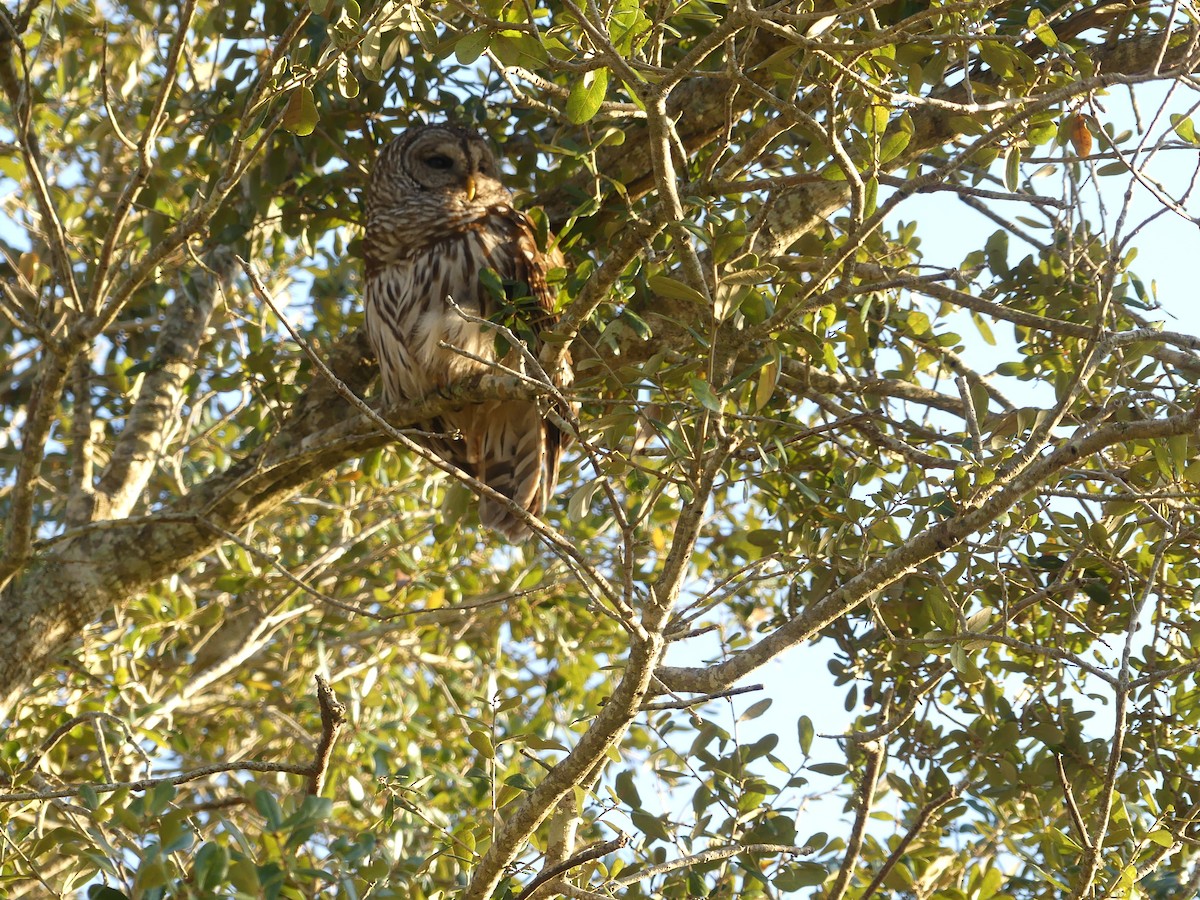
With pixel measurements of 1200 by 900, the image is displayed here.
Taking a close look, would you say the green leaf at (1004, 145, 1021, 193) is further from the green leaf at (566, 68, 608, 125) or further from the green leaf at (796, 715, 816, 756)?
the green leaf at (796, 715, 816, 756)

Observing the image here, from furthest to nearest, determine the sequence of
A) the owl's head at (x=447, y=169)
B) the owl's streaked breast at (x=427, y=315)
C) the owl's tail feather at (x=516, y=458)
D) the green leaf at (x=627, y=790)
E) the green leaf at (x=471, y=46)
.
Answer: the owl's head at (x=447, y=169)
the owl's tail feather at (x=516, y=458)
the owl's streaked breast at (x=427, y=315)
the green leaf at (x=627, y=790)
the green leaf at (x=471, y=46)

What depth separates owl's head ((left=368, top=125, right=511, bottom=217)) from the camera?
13.3 feet

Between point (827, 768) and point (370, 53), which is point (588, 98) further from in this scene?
point (827, 768)

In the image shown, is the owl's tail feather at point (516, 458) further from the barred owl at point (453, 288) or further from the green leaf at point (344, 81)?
the green leaf at point (344, 81)

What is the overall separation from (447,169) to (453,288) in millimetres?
596

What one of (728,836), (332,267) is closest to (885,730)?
(728,836)

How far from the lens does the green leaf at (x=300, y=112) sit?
2281 mm

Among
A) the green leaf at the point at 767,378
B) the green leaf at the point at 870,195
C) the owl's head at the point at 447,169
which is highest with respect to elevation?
the owl's head at the point at 447,169

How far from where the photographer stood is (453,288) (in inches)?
152

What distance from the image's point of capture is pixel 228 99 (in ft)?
11.4

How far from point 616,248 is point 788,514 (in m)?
1.14

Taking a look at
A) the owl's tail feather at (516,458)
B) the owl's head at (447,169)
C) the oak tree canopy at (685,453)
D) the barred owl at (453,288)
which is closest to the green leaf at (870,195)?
the oak tree canopy at (685,453)

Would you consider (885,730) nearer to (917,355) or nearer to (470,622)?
(917,355)

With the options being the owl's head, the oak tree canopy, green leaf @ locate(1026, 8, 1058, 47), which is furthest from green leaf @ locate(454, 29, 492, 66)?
the owl's head
